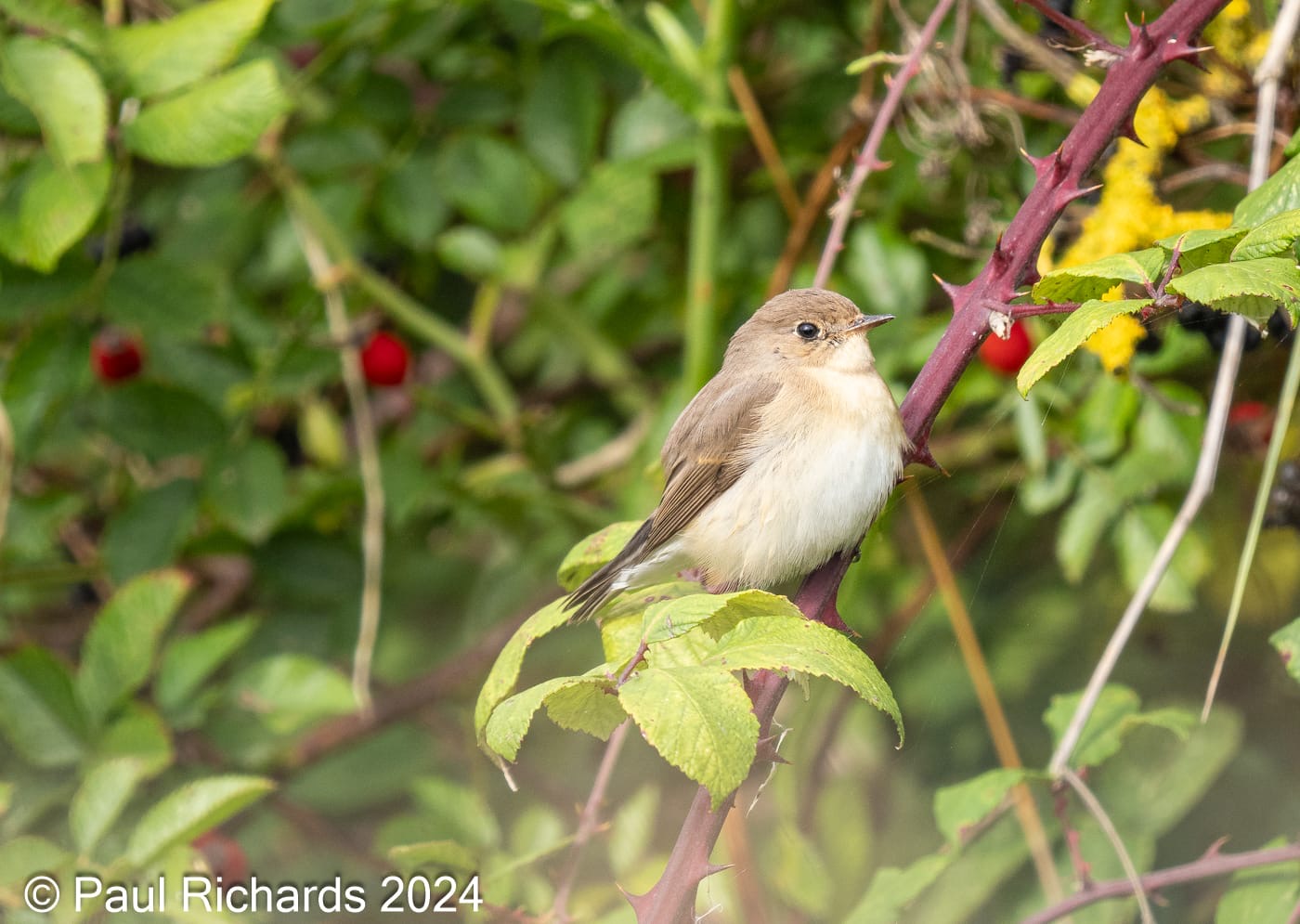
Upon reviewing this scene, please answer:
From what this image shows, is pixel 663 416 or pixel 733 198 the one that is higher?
pixel 733 198

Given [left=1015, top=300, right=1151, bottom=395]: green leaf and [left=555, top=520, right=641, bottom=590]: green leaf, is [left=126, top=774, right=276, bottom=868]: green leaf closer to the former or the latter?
[left=555, top=520, right=641, bottom=590]: green leaf

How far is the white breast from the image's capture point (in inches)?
70.1

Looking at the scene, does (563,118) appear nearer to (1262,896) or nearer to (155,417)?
(155,417)

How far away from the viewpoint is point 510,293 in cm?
361

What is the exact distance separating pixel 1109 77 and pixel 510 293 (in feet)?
7.66

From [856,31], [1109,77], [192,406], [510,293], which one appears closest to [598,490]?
[510,293]

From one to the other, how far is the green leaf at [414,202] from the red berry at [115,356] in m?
0.65

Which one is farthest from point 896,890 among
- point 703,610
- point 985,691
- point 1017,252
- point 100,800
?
point 100,800

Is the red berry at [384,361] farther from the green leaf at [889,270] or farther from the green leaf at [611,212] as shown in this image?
the green leaf at [889,270]

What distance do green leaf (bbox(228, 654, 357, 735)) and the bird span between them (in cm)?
97

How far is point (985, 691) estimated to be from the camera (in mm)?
2480

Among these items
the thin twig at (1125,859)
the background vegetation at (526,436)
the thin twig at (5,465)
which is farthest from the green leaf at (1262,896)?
the thin twig at (5,465)

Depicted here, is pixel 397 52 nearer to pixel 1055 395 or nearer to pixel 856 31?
pixel 856 31

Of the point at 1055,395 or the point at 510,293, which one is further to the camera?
the point at 510,293
